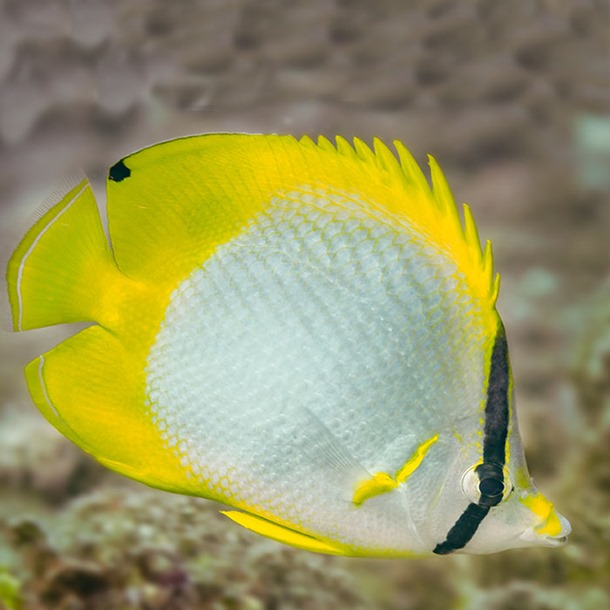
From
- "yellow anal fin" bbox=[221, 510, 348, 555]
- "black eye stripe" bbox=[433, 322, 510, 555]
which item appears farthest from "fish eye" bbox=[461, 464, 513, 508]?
"yellow anal fin" bbox=[221, 510, 348, 555]

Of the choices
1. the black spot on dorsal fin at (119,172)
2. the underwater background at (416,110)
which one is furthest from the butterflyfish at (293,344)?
the underwater background at (416,110)

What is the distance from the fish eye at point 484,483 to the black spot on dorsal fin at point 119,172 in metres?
0.37

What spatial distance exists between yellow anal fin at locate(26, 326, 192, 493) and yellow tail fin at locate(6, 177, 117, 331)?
4 centimetres

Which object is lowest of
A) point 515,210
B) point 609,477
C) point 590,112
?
point 609,477

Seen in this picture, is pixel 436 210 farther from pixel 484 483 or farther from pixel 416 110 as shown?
pixel 416 110

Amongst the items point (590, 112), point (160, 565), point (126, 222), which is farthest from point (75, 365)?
point (590, 112)

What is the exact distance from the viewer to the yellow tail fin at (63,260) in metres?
0.54

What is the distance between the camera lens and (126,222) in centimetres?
54

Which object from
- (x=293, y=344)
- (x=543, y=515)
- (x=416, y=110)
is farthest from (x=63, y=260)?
(x=416, y=110)

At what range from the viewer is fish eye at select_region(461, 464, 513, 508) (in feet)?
1.62

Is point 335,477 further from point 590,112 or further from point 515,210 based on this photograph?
point 590,112

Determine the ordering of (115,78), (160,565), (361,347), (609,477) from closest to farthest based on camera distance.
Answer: (361,347) < (160,565) < (609,477) < (115,78)

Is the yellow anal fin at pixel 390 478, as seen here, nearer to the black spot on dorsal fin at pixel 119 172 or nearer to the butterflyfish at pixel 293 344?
the butterflyfish at pixel 293 344

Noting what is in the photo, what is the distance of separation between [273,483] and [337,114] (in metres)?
0.74
